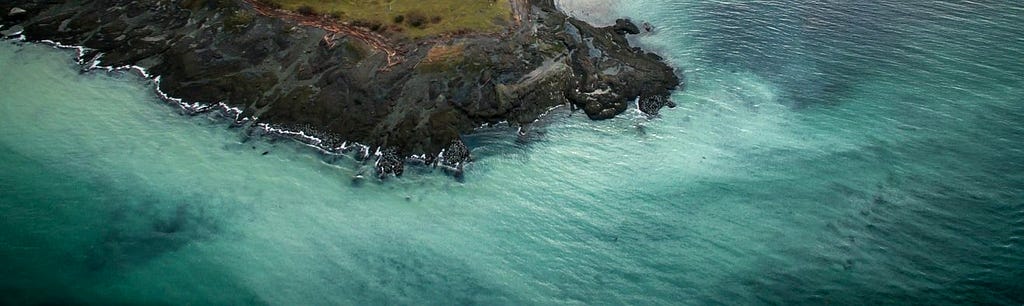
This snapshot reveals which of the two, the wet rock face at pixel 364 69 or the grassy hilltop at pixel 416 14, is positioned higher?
the grassy hilltop at pixel 416 14

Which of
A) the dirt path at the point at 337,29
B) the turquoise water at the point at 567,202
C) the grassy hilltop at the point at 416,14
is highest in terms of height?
the grassy hilltop at the point at 416,14

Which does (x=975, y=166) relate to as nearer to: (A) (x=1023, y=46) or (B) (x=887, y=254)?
(B) (x=887, y=254)

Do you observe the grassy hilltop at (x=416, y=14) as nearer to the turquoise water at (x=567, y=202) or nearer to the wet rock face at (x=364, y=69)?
the wet rock face at (x=364, y=69)

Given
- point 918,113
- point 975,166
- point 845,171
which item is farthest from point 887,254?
point 918,113

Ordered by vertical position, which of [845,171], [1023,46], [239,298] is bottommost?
[239,298]

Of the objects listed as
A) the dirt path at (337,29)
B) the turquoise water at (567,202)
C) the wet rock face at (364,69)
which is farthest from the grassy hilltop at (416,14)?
the turquoise water at (567,202)

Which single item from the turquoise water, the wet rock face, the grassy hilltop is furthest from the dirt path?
the turquoise water
